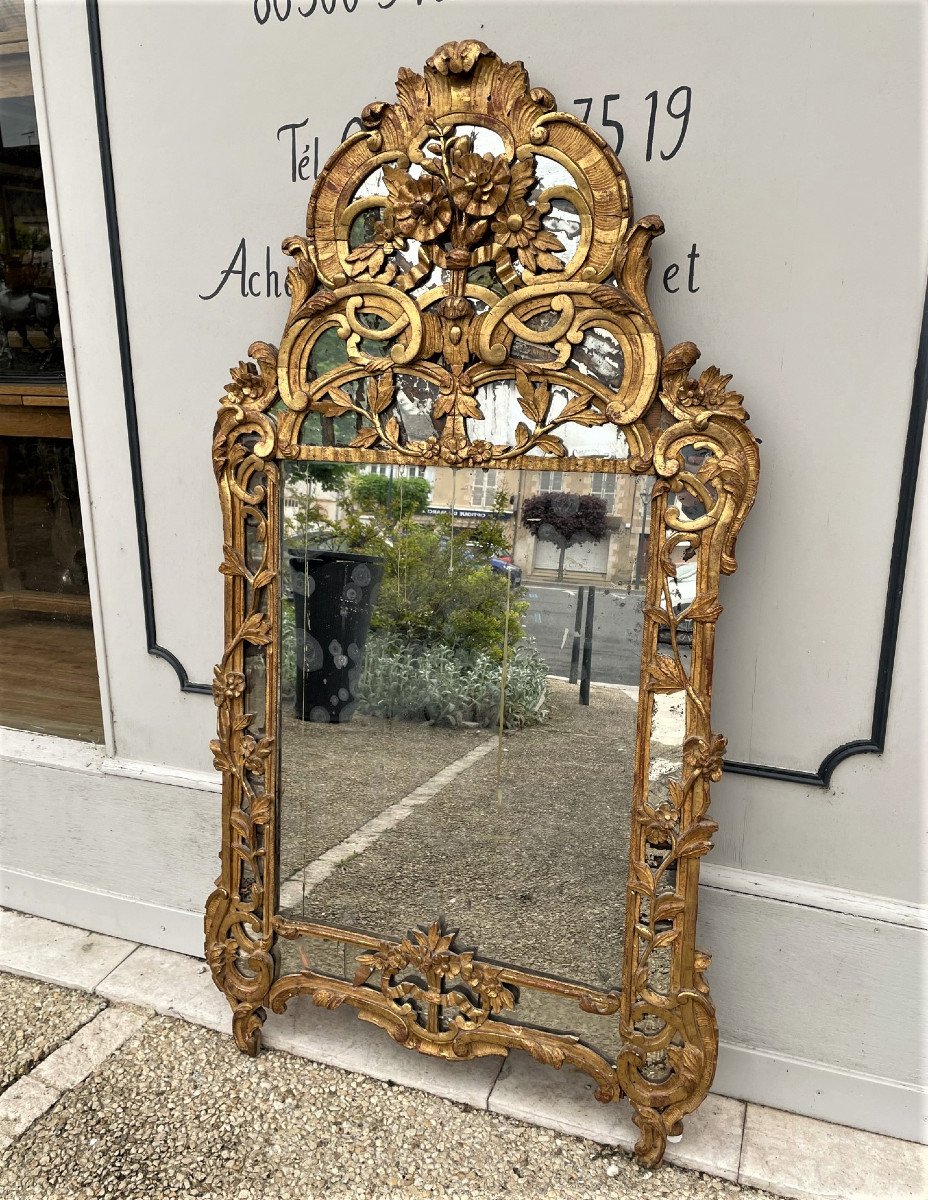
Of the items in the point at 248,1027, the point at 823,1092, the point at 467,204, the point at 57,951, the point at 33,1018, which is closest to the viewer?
the point at 467,204

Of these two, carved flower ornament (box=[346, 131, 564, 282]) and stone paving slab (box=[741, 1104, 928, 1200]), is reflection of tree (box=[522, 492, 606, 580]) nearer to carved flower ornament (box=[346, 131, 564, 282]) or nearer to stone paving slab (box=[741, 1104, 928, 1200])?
carved flower ornament (box=[346, 131, 564, 282])

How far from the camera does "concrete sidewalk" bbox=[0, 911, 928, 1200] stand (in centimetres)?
180

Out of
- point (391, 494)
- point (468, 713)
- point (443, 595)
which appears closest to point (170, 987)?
point (468, 713)

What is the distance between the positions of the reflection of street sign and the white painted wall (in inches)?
22.3

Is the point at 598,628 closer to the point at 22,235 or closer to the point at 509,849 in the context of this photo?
the point at 509,849

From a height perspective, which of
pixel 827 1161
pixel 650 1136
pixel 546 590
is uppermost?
pixel 546 590

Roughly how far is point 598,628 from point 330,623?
0.67 meters

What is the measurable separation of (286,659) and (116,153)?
1458 millimetres

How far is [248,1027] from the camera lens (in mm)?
2121

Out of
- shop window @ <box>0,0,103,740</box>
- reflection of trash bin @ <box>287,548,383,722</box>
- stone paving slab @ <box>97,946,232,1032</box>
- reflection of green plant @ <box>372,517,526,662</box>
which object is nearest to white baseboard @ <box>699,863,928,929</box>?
reflection of green plant @ <box>372,517,526,662</box>

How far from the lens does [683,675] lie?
1691 millimetres

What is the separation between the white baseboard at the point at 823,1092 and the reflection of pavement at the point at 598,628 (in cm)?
110

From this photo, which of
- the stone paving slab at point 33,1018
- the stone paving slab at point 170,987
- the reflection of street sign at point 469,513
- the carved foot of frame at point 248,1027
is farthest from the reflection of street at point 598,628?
the stone paving slab at point 33,1018

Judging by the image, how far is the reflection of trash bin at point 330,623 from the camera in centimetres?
191
